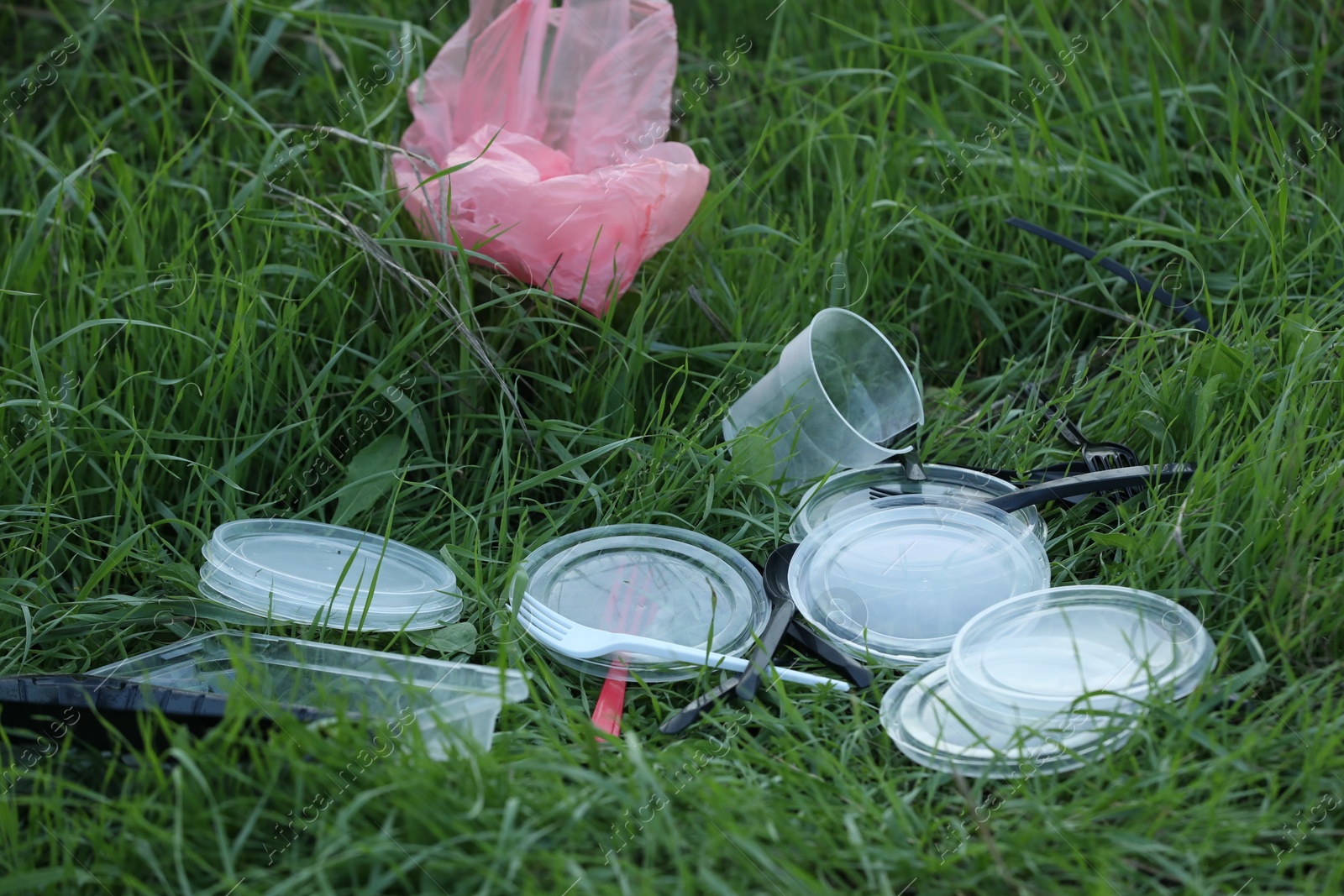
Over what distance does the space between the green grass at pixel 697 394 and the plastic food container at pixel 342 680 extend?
0.19 ft

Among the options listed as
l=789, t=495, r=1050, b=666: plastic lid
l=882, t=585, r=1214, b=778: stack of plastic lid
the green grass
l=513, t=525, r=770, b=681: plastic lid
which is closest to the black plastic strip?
the green grass

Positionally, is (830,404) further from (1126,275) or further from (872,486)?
(1126,275)

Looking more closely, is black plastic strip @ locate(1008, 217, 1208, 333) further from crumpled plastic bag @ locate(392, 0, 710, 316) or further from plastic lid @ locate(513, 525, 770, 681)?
plastic lid @ locate(513, 525, 770, 681)

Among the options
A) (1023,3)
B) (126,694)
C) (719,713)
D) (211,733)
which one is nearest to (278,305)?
(126,694)

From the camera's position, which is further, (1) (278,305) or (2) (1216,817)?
(1) (278,305)

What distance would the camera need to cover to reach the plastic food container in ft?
4.68

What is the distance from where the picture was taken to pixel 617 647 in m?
1.63

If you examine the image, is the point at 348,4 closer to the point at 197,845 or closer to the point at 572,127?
the point at 572,127

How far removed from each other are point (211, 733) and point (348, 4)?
2.25 m

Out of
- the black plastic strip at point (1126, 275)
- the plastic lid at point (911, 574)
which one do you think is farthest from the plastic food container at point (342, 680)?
the black plastic strip at point (1126, 275)

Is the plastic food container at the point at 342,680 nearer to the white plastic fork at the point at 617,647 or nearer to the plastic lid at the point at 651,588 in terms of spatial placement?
the white plastic fork at the point at 617,647

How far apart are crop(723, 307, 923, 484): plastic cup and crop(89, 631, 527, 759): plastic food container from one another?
0.65 meters

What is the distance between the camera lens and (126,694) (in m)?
1.49

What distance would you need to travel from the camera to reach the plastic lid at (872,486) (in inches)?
74.2
